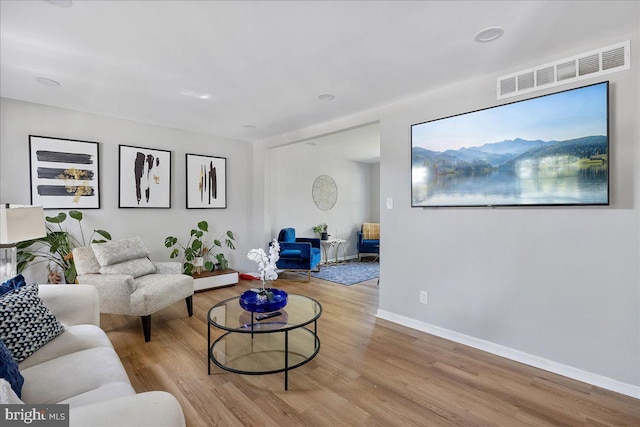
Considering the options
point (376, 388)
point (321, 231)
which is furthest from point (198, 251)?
point (376, 388)

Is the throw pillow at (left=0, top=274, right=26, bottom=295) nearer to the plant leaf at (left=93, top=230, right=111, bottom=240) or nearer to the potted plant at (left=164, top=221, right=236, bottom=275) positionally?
the plant leaf at (left=93, top=230, right=111, bottom=240)

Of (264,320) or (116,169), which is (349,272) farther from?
(116,169)

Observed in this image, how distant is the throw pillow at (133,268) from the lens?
3.00 meters

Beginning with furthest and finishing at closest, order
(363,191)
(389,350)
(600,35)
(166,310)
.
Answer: (363,191) → (166,310) → (389,350) → (600,35)

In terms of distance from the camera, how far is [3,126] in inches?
124

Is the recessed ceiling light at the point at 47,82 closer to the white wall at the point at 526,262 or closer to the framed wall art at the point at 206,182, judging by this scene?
the framed wall art at the point at 206,182

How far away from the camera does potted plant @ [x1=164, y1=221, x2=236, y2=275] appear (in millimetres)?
4266

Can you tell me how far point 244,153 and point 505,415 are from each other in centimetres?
479

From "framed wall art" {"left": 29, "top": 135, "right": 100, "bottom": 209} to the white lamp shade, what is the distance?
4.91ft

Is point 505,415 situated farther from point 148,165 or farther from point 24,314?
point 148,165

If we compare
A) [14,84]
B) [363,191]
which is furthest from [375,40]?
[363,191]

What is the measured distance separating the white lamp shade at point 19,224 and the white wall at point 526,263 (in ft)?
9.94

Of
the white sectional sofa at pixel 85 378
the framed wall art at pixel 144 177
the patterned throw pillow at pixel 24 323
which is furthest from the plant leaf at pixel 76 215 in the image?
the patterned throw pillow at pixel 24 323

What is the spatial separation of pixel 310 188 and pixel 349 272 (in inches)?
77.5
